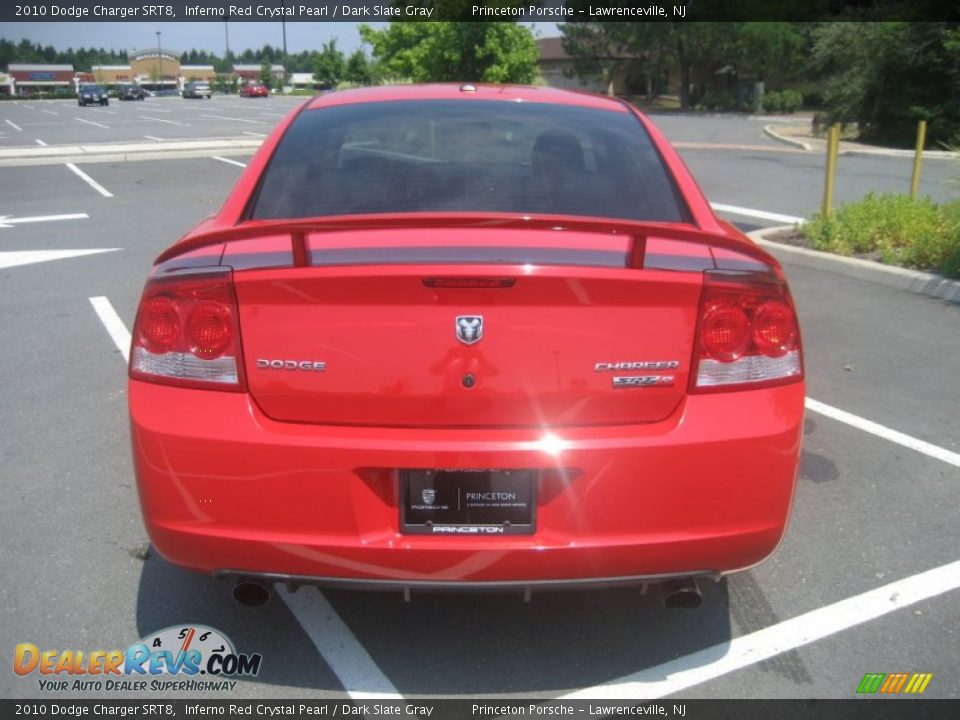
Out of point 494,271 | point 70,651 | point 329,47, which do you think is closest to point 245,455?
point 494,271

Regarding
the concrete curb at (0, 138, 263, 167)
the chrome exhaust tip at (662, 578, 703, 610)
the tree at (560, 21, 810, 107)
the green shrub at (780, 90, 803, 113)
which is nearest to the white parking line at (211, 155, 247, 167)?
the concrete curb at (0, 138, 263, 167)

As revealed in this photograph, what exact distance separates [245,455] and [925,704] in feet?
6.96

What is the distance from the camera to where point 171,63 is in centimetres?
14938

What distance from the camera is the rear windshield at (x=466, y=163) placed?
9.95ft

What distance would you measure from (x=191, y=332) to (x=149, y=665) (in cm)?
112

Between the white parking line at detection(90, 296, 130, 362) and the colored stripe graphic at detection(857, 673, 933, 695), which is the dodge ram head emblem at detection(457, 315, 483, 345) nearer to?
the colored stripe graphic at detection(857, 673, 933, 695)

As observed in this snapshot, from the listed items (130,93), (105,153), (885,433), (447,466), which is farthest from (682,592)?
(130,93)

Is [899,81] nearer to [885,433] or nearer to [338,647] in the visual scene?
[885,433]

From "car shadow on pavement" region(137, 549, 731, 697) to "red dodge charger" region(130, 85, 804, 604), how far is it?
1.39 ft

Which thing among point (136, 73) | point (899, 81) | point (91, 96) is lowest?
point (91, 96)

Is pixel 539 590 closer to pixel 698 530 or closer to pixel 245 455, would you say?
pixel 698 530

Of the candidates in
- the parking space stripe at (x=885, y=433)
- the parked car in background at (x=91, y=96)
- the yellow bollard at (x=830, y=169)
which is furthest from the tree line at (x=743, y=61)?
the parked car in background at (x=91, y=96)

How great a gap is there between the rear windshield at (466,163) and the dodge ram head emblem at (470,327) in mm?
720

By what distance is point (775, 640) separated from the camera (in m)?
2.97
